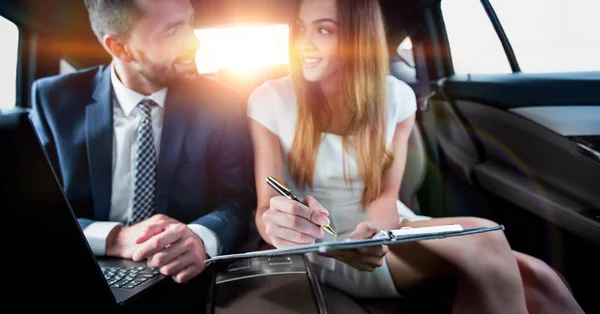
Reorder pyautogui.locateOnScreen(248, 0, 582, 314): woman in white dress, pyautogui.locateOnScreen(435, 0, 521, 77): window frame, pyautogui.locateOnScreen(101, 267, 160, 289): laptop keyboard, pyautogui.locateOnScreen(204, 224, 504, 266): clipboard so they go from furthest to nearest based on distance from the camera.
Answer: pyautogui.locateOnScreen(435, 0, 521, 77): window frame, pyautogui.locateOnScreen(248, 0, 582, 314): woman in white dress, pyautogui.locateOnScreen(101, 267, 160, 289): laptop keyboard, pyautogui.locateOnScreen(204, 224, 504, 266): clipboard

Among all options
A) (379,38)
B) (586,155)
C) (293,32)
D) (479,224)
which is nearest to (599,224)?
(586,155)

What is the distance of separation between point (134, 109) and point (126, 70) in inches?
3.1

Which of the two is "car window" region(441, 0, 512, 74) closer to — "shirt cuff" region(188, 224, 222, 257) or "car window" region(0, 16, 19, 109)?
"shirt cuff" region(188, 224, 222, 257)

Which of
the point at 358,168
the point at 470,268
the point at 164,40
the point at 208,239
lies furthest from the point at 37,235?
the point at 470,268

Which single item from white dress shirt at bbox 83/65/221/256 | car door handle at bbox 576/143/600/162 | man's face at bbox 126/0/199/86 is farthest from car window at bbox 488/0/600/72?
white dress shirt at bbox 83/65/221/256

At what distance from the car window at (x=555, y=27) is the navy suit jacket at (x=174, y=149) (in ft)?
2.03

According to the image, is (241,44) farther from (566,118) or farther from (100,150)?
(566,118)

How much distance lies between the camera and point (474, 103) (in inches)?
42.0

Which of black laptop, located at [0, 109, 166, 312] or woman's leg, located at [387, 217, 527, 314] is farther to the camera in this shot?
woman's leg, located at [387, 217, 527, 314]

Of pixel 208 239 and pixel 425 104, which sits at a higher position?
pixel 425 104

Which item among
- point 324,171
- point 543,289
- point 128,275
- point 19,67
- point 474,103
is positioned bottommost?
point 543,289

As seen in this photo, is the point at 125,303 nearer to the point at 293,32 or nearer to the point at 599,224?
the point at 293,32

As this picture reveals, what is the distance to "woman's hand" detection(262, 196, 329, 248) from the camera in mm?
805

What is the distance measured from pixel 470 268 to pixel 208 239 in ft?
1.64
